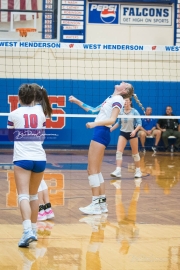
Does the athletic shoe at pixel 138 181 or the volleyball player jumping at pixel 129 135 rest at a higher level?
the volleyball player jumping at pixel 129 135

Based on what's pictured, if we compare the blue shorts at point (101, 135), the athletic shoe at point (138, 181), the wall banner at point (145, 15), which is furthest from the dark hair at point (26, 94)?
the wall banner at point (145, 15)

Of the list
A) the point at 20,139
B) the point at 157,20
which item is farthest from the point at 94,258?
the point at 157,20

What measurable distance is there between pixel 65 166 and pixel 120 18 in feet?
25.8

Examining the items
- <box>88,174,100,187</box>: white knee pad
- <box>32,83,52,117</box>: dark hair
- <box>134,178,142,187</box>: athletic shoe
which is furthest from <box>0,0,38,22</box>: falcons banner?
<box>32,83,52,117</box>: dark hair

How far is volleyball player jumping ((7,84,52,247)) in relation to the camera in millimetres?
6406

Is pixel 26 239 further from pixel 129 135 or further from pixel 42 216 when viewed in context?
pixel 129 135

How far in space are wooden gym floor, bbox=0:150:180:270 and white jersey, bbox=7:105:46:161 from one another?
0.97 meters

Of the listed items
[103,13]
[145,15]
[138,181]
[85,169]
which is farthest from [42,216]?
[145,15]

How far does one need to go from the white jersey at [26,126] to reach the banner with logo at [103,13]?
14.5 meters

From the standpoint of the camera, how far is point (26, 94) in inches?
257

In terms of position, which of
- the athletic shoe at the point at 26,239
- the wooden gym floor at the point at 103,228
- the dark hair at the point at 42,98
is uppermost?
the dark hair at the point at 42,98

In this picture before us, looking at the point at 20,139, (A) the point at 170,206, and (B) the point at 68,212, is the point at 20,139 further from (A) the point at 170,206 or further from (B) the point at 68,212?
(A) the point at 170,206

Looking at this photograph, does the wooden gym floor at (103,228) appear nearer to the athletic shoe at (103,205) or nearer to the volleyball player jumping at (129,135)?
the athletic shoe at (103,205)

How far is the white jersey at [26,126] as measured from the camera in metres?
6.43
